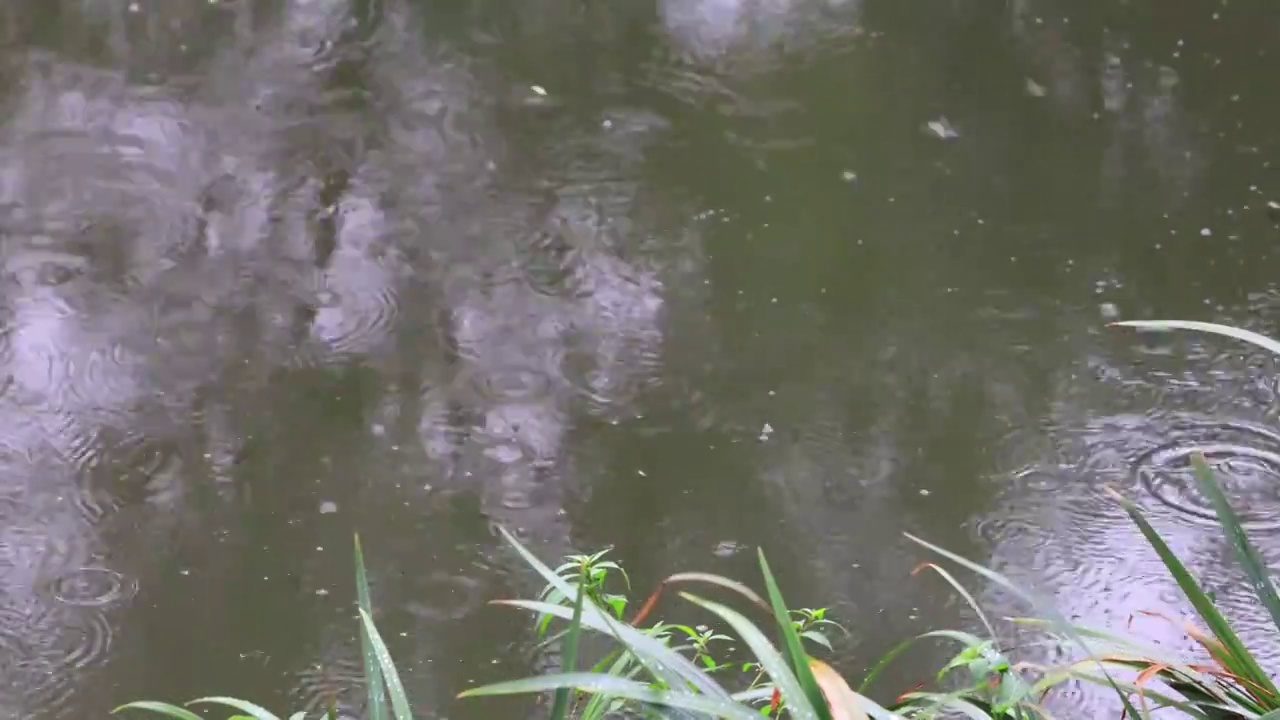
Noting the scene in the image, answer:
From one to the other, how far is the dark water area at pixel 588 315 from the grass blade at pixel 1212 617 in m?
0.81

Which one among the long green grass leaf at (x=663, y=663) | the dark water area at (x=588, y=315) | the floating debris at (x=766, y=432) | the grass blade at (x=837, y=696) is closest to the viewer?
the grass blade at (x=837, y=696)

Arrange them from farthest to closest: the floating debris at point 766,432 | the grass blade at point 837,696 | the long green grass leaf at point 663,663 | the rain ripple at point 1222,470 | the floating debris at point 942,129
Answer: the floating debris at point 942,129 → the floating debris at point 766,432 → the rain ripple at point 1222,470 → the long green grass leaf at point 663,663 → the grass blade at point 837,696

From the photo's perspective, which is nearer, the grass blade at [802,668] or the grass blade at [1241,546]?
the grass blade at [802,668]

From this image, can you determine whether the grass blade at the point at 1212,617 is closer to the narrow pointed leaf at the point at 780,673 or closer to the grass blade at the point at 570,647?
the narrow pointed leaf at the point at 780,673

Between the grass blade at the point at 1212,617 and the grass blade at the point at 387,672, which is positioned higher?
the grass blade at the point at 1212,617

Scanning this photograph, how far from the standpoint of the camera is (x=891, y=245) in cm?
359

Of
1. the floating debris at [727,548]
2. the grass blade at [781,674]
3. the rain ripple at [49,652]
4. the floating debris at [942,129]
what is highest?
the floating debris at [942,129]

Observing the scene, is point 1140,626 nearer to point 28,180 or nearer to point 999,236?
point 999,236

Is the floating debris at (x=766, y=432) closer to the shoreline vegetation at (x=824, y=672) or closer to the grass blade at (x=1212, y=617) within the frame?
the shoreline vegetation at (x=824, y=672)

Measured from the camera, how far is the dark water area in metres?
2.63

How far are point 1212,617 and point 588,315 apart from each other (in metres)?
2.11

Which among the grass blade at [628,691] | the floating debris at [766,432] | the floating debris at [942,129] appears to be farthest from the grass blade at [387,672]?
the floating debris at [942,129]

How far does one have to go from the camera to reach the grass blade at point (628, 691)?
4.42 ft

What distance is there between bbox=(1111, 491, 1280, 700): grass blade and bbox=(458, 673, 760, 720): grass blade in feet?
1.99
